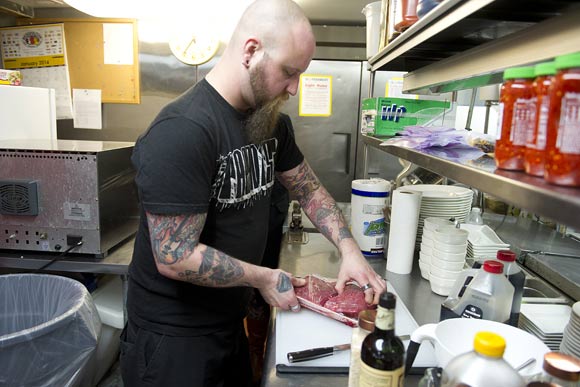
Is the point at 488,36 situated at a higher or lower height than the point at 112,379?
higher

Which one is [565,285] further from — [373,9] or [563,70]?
[373,9]

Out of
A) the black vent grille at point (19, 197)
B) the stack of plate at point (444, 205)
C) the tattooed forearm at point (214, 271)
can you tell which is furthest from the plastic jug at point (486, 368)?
the black vent grille at point (19, 197)

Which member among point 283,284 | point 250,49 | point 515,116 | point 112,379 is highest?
point 250,49

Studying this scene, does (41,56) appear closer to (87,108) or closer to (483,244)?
(87,108)

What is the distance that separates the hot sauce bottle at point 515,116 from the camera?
2.16 feet

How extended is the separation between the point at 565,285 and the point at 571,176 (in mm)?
1004

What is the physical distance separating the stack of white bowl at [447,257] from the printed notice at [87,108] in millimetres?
2615

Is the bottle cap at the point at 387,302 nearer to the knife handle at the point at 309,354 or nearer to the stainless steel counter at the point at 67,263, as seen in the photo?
the knife handle at the point at 309,354

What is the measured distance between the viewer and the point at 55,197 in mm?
1792

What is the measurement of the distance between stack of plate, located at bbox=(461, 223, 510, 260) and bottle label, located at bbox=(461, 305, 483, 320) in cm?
55

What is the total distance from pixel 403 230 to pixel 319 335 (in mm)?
602

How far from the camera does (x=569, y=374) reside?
0.57 meters

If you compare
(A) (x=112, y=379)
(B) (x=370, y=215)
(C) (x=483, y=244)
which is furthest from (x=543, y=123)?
(A) (x=112, y=379)

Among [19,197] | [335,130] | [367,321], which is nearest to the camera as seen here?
[367,321]
